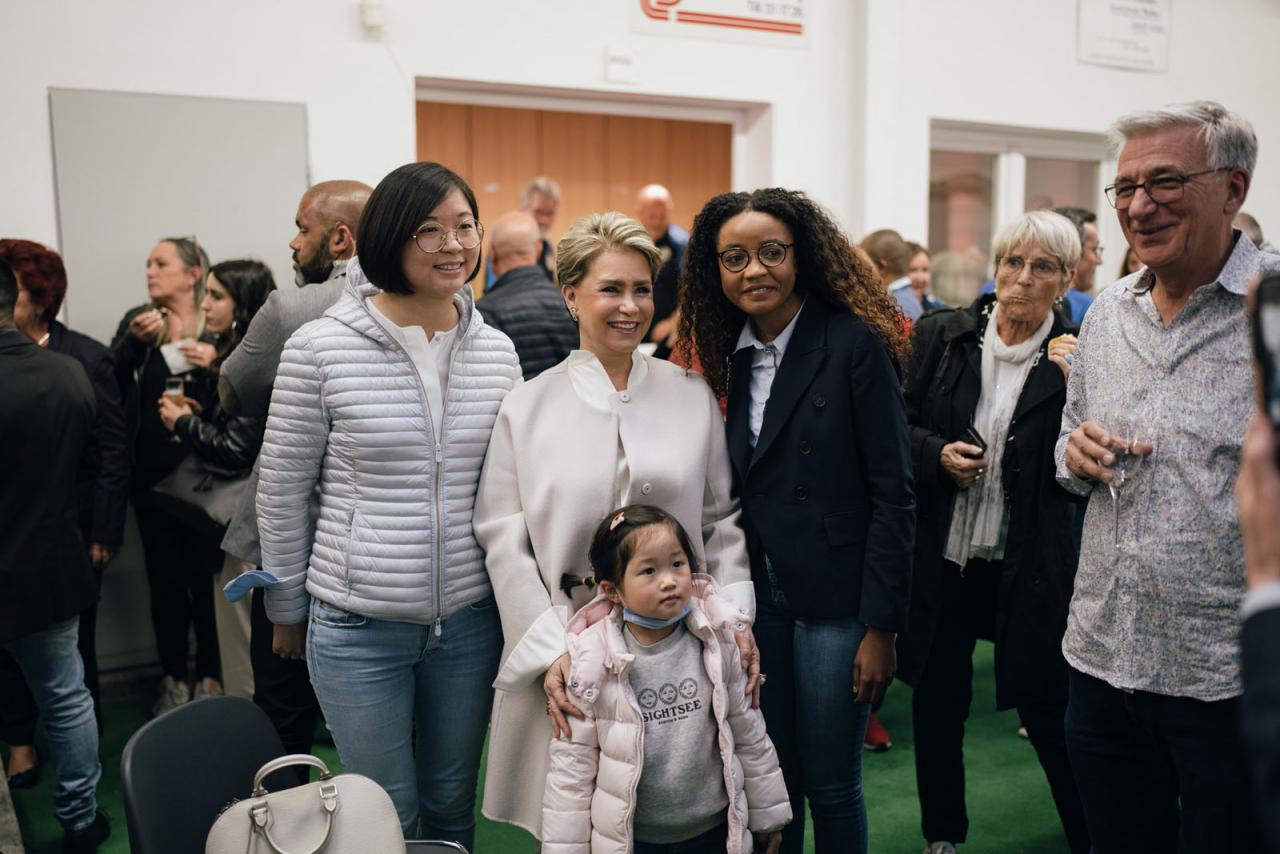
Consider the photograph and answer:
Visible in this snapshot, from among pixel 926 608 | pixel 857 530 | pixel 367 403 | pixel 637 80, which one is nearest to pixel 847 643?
pixel 857 530

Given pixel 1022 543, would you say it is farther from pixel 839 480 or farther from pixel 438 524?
pixel 438 524

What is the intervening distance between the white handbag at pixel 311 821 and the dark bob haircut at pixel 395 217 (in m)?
0.90

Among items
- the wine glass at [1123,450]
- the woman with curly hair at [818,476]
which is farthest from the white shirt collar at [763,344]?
the wine glass at [1123,450]

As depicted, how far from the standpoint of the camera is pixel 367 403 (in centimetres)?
200

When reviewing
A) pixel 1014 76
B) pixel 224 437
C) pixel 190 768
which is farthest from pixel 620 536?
pixel 1014 76

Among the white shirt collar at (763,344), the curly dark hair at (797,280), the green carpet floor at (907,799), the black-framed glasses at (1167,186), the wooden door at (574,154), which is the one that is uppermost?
the wooden door at (574,154)

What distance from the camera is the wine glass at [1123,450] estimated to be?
169 cm

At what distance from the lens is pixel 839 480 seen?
211 cm

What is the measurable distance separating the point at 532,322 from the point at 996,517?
1818 mm

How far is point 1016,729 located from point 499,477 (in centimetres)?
266

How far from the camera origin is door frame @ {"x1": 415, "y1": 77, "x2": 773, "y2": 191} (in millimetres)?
4973

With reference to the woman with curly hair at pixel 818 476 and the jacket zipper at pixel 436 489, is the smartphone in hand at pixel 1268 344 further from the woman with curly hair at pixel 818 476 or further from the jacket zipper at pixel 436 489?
the jacket zipper at pixel 436 489

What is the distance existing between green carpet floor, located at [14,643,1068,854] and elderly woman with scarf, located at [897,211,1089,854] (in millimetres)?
245

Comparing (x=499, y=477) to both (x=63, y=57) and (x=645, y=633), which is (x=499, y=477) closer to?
(x=645, y=633)
